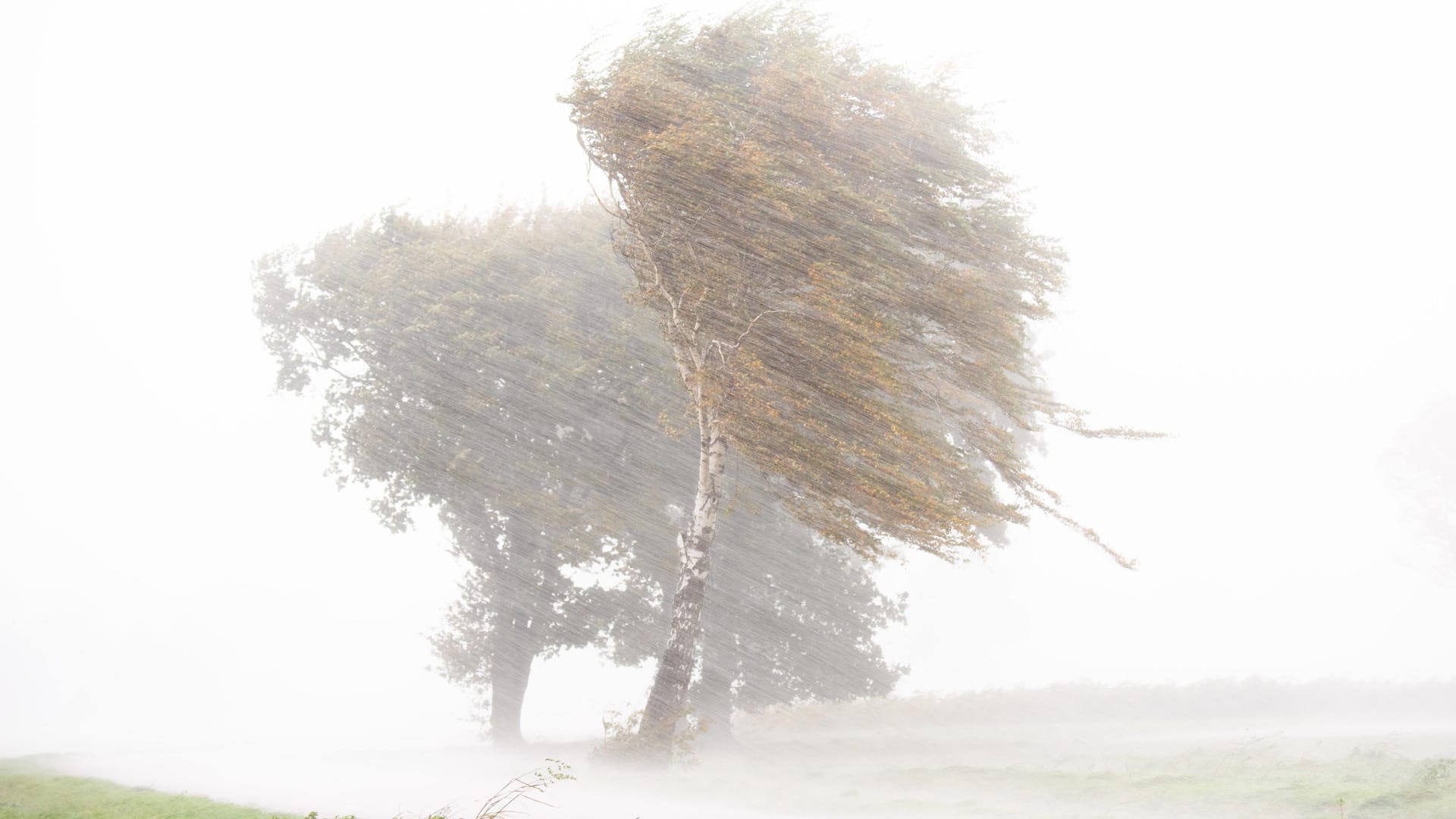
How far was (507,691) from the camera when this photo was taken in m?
19.4

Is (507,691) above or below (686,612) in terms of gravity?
below

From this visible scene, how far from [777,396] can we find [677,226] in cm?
279

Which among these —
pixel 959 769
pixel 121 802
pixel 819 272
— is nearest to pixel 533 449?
pixel 819 272

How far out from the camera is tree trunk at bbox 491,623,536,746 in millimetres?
19266

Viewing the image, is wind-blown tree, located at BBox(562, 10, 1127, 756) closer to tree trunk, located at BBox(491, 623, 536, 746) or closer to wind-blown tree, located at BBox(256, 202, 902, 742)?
wind-blown tree, located at BBox(256, 202, 902, 742)

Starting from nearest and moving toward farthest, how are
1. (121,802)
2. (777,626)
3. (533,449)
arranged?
(121,802), (533,449), (777,626)

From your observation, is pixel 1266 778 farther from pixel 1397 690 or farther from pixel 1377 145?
pixel 1377 145

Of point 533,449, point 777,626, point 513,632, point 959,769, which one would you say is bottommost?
point 959,769

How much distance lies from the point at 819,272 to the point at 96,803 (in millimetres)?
10535

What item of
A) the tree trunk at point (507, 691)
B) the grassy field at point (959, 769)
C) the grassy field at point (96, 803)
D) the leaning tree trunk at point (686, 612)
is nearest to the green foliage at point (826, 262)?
the leaning tree trunk at point (686, 612)

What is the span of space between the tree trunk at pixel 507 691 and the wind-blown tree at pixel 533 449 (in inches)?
1.8

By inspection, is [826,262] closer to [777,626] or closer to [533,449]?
[533,449]

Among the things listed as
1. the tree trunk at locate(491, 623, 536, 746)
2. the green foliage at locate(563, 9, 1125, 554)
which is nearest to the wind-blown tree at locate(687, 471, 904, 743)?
the tree trunk at locate(491, 623, 536, 746)

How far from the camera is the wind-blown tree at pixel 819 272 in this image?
39.0ft
